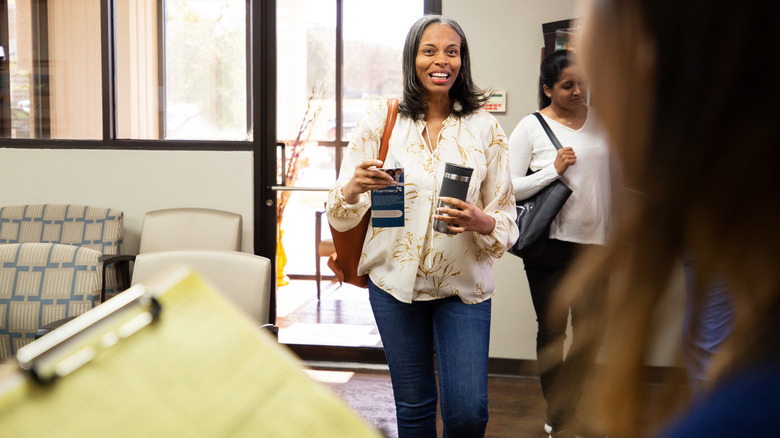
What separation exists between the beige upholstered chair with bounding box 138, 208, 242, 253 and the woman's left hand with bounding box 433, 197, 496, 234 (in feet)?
8.01

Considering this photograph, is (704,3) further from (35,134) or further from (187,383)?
(35,134)

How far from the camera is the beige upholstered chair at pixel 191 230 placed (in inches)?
164

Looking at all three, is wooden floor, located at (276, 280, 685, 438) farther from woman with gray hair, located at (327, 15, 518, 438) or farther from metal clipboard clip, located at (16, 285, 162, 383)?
metal clipboard clip, located at (16, 285, 162, 383)

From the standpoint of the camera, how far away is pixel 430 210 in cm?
204

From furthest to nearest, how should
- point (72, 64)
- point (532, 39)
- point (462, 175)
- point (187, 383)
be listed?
point (72, 64), point (532, 39), point (462, 175), point (187, 383)

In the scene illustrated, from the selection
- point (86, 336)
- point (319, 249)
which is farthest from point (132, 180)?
point (86, 336)

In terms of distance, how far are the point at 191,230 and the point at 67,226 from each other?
702mm

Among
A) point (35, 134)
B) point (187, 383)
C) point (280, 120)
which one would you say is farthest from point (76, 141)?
point (187, 383)

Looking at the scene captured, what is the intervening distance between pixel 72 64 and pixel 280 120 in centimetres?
149

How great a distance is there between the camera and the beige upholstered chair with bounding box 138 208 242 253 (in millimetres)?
4156

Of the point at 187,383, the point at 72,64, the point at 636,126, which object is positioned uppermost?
the point at 72,64

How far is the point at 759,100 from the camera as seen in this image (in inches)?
13.6

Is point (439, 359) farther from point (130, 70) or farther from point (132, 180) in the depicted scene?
point (130, 70)

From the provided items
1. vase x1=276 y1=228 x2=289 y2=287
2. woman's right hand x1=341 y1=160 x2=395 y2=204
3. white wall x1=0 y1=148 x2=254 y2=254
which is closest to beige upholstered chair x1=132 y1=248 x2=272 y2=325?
woman's right hand x1=341 y1=160 x2=395 y2=204
